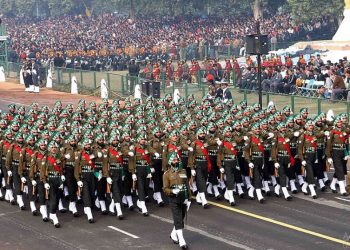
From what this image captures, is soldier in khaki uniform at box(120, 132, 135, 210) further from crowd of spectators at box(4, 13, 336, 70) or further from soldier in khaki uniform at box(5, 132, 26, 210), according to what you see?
crowd of spectators at box(4, 13, 336, 70)

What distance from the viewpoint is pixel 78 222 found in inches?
995

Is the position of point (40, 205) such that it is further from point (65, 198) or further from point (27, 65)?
point (27, 65)

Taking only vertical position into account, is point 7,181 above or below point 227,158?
below

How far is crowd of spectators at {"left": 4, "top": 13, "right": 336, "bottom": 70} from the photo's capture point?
6788 cm

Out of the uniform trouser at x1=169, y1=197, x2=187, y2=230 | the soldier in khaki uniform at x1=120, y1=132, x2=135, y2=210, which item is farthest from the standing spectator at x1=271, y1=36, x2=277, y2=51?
the uniform trouser at x1=169, y1=197, x2=187, y2=230

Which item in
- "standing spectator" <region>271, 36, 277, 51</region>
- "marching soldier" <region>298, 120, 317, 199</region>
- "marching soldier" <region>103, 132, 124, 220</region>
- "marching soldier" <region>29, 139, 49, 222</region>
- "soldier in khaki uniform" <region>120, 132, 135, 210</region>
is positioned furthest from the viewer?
"standing spectator" <region>271, 36, 277, 51</region>

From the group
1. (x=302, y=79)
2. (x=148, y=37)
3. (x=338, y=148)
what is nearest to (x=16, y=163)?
(x=338, y=148)

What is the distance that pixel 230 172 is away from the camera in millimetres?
26797

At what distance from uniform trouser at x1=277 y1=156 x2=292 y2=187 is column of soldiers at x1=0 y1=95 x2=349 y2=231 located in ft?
0.09

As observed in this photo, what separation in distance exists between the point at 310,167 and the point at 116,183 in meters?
5.07

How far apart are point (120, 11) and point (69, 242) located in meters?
86.6

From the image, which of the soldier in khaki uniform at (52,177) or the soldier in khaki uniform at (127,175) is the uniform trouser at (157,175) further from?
the soldier in khaki uniform at (52,177)

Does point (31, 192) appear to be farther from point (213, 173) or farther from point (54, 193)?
point (213, 173)

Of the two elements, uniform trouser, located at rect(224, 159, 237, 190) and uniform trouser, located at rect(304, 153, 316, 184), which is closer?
uniform trouser, located at rect(224, 159, 237, 190)
